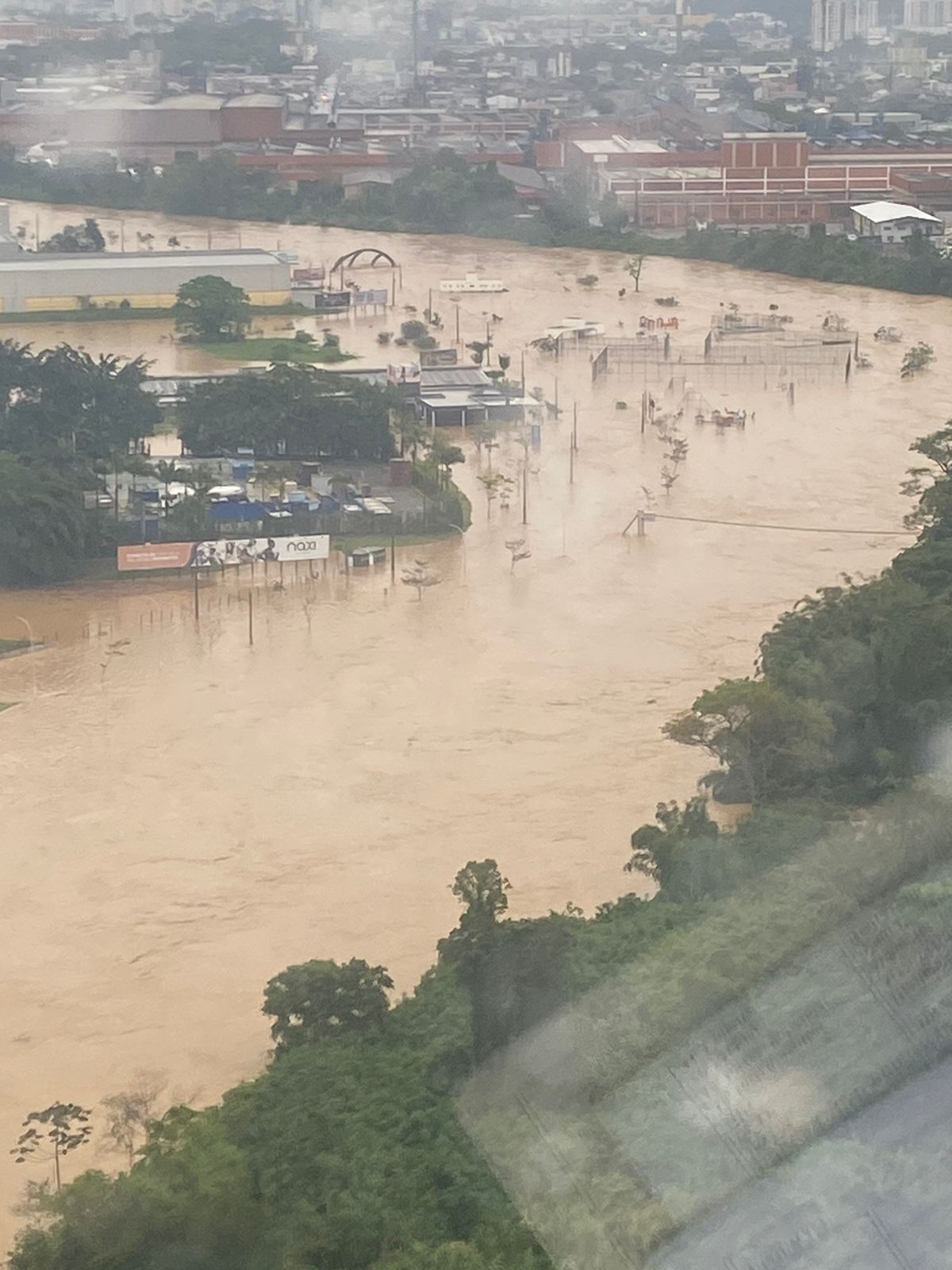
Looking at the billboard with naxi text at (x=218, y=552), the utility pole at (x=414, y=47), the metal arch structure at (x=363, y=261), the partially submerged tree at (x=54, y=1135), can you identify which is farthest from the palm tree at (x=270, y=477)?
the utility pole at (x=414, y=47)

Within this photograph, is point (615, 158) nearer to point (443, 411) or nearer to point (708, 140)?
point (708, 140)

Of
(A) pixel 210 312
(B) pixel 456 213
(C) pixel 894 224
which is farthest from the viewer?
(B) pixel 456 213

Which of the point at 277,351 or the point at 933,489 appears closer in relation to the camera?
the point at 933,489

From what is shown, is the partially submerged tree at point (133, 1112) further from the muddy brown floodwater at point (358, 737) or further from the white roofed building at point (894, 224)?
the white roofed building at point (894, 224)

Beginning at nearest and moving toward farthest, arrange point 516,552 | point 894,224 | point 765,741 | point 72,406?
point 765,741 → point 516,552 → point 72,406 → point 894,224

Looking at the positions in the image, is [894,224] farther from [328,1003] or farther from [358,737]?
[328,1003]

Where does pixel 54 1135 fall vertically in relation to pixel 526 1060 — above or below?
below

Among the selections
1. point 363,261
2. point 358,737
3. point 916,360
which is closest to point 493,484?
point 358,737

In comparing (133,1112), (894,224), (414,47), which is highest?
(414,47)
